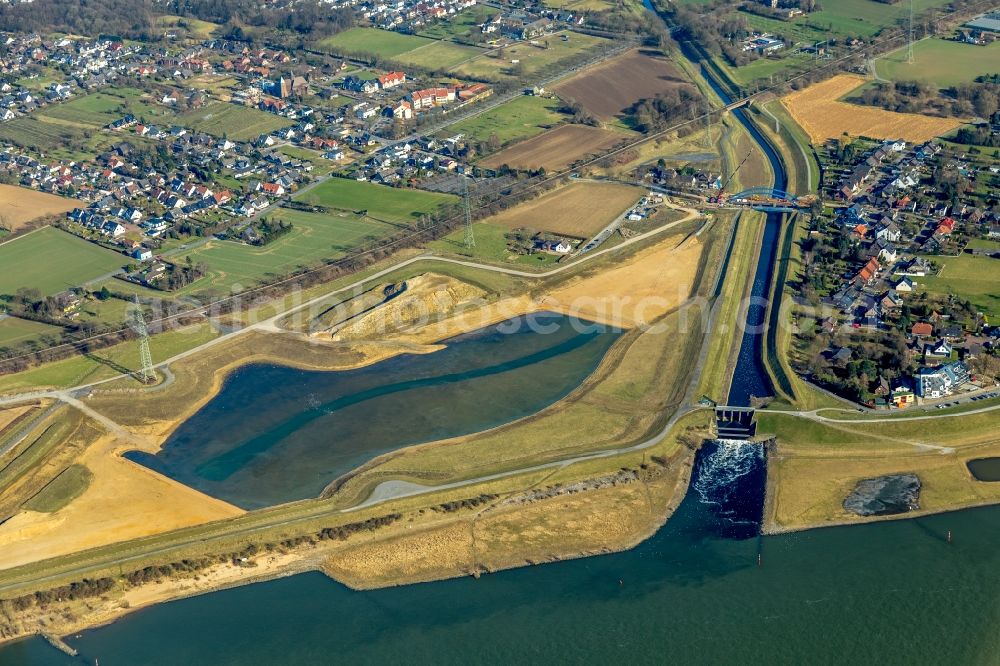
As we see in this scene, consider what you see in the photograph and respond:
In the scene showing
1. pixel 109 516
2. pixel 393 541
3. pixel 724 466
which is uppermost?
pixel 724 466

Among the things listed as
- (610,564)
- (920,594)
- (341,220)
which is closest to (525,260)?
(341,220)

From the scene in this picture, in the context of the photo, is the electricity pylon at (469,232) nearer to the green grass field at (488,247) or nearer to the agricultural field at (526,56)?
the green grass field at (488,247)

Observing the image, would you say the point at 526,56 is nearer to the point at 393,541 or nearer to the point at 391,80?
the point at 391,80

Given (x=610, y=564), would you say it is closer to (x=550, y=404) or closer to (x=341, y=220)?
(x=550, y=404)

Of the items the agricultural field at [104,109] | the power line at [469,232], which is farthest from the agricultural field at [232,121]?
the power line at [469,232]

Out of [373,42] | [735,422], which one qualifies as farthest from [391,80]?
[735,422]

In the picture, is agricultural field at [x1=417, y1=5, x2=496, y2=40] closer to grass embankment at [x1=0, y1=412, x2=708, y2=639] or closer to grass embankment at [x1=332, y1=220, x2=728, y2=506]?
grass embankment at [x1=332, y1=220, x2=728, y2=506]

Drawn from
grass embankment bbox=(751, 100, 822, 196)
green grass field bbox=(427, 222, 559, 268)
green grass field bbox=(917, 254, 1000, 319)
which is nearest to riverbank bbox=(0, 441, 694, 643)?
green grass field bbox=(917, 254, 1000, 319)
